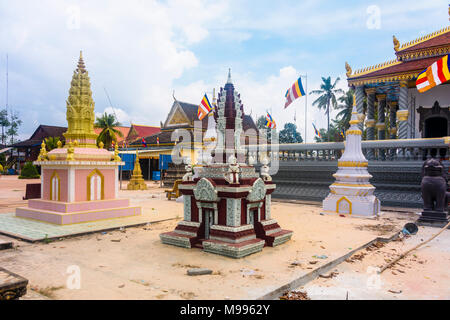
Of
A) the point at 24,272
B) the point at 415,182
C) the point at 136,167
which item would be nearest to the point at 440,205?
the point at 415,182

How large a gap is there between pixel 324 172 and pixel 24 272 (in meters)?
12.2

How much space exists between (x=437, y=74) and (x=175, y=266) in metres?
11.7

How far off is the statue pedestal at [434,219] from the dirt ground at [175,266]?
3.91 ft

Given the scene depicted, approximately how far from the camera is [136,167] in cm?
2189

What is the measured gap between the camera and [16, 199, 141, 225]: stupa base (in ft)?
27.4

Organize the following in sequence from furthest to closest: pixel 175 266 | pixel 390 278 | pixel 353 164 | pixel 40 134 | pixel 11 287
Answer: pixel 40 134, pixel 353 164, pixel 175 266, pixel 390 278, pixel 11 287

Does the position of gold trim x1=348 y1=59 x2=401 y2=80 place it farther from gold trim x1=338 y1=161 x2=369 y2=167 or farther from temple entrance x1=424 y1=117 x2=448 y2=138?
gold trim x1=338 y1=161 x2=369 y2=167

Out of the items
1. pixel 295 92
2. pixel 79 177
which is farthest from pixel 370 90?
pixel 79 177

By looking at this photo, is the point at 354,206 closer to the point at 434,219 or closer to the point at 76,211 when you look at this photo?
the point at 434,219

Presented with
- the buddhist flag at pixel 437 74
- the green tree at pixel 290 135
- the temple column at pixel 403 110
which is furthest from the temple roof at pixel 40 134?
the buddhist flag at pixel 437 74

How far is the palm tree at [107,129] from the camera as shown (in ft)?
120

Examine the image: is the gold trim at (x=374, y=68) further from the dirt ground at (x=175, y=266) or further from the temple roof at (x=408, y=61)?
the dirt ground at (x=175, y=266)

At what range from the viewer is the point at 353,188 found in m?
10.5
